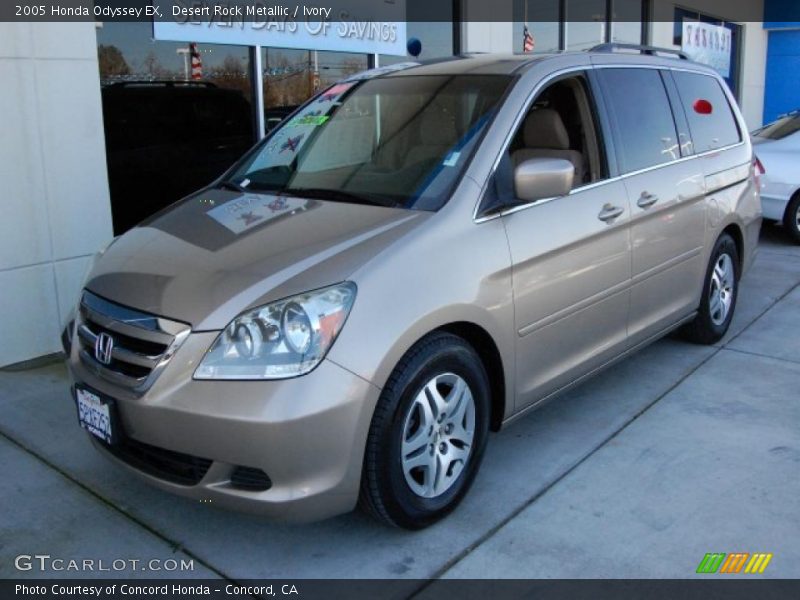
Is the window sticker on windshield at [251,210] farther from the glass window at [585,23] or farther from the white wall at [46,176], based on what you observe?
the glass window at [585,23]

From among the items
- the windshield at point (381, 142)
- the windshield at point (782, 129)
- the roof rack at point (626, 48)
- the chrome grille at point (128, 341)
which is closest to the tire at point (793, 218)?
the windshield at point (782, 129)

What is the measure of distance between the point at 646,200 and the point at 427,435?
196 centimetres

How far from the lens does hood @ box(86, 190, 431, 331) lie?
292 cm

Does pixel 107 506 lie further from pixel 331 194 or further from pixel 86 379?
pixel 331 194

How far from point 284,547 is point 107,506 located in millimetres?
856

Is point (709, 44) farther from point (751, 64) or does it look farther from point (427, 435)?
point (427, 435)

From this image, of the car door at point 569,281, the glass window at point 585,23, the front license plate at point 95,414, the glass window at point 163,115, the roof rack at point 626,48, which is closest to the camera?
the front license plate at point 95,414

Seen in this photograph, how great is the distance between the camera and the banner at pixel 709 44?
1445 cm

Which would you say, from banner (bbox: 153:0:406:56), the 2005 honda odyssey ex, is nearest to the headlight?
the 2005 honda odyssey ex

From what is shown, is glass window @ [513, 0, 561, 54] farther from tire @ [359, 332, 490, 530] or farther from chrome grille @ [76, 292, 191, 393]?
chrome grille @ [76, 292, 191, 393]

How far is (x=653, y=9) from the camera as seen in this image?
12812 mm

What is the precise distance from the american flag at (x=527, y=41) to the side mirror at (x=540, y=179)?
7.21 metres

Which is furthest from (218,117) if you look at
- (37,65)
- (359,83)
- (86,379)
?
(86,379)

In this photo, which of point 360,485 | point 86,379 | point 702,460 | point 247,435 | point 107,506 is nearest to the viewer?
point 247,435
